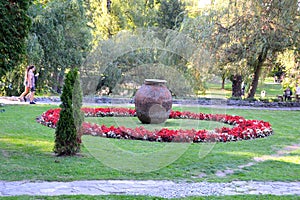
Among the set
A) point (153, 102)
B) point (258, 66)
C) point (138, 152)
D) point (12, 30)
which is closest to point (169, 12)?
Result: point (258, 66)

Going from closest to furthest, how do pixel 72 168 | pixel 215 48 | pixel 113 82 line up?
pixel 72 168 < pixel 215 48 < pixel 113 82

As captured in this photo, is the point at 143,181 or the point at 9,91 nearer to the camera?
the point at 143,181

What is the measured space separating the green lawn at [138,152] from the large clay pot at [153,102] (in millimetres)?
→ 2200

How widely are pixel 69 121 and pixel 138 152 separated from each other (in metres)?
1.57

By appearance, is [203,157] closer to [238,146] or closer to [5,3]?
[238,146]

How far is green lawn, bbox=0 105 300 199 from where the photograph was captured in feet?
18.9

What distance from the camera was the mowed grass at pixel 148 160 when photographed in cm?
577

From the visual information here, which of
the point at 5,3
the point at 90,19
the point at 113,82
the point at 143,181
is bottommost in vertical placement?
the point at 143,181

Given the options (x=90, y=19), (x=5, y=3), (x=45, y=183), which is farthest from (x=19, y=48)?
(x=90, y=19)

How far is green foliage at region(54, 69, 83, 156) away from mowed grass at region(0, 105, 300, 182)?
0.67 feet

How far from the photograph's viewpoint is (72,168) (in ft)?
19.6

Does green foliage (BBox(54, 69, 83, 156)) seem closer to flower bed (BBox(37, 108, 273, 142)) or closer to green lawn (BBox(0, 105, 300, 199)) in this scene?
green lawn (BBox(0, 105, 300, 199))

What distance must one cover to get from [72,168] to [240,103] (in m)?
14.2

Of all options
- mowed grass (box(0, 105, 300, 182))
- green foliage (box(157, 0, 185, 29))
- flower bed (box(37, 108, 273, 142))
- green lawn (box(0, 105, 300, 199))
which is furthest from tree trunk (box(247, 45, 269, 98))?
green foliage (box(157, 0, 185, 29))
